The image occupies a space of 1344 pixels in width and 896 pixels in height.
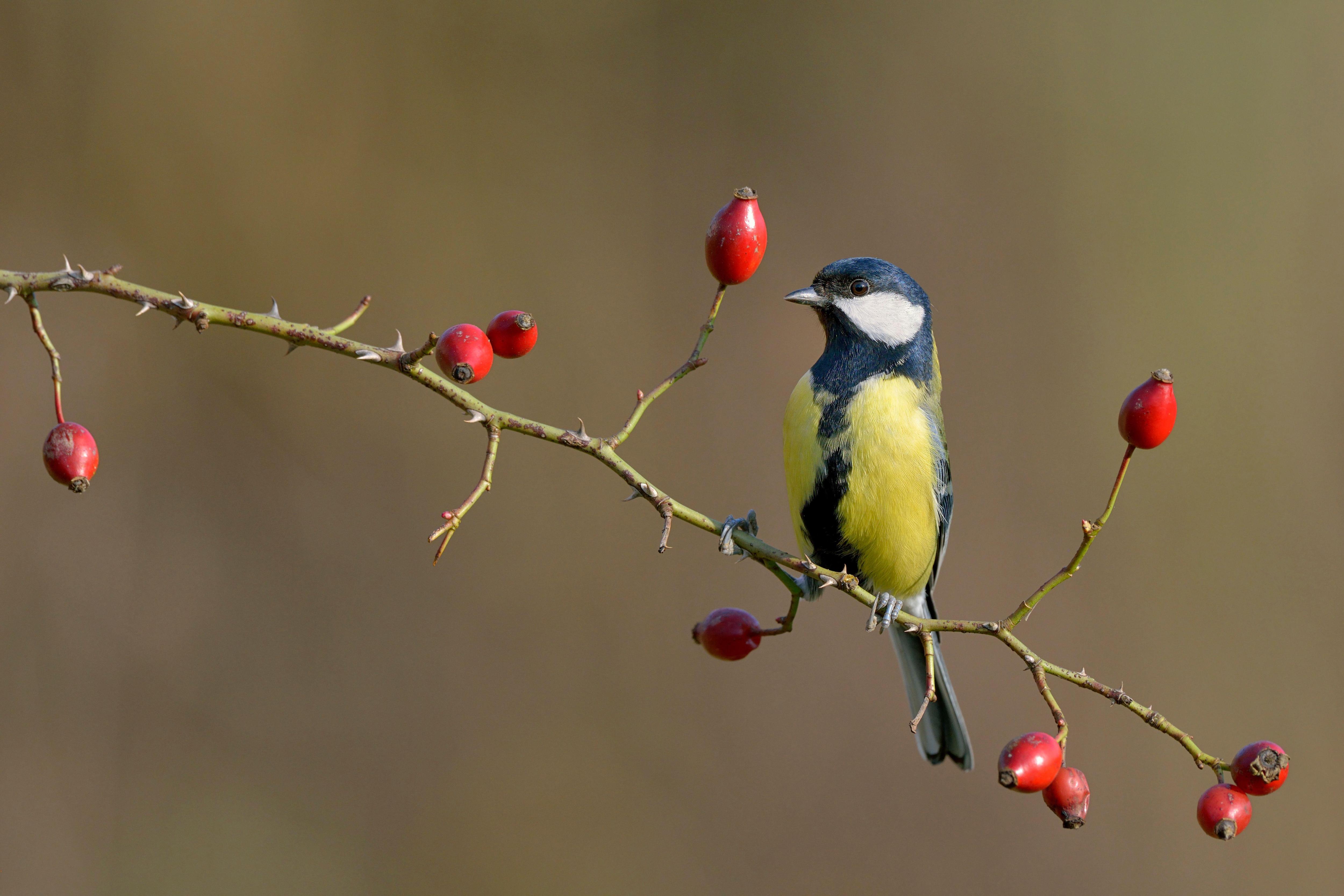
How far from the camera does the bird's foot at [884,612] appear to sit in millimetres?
1539

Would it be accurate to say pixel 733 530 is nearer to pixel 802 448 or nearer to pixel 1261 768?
pixel 802 448

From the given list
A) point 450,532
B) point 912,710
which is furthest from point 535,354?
point 450,532

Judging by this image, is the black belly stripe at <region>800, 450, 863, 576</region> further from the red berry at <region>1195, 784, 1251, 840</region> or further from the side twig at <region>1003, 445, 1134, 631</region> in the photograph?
the red berry at <region>1195, 784, 1251, 840</region>

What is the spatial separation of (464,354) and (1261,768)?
44.3 inches

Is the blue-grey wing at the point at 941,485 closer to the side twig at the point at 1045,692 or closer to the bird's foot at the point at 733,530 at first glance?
the bird's foot at the point at 733,530

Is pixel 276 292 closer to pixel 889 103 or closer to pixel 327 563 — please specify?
pixel 327 563

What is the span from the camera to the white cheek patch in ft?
5.58

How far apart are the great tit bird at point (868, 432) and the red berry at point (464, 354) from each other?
793 millimetres

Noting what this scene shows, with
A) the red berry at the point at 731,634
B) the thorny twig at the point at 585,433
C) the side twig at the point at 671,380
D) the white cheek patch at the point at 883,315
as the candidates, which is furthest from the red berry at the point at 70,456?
the white cheek patch at the point at 883,315

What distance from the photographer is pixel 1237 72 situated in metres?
3.62

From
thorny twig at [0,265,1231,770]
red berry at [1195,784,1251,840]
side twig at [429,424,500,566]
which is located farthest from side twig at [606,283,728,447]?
red berry at [1195,784,1251,840]

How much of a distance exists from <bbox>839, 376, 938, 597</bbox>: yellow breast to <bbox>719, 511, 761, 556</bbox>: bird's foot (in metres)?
0.28

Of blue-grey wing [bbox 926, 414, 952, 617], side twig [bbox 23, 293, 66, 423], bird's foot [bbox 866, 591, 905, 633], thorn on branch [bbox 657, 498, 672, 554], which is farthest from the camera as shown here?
blue-grey wing [bbox 926, 414, 952, 617]

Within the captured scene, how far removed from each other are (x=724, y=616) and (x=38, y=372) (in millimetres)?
2509
